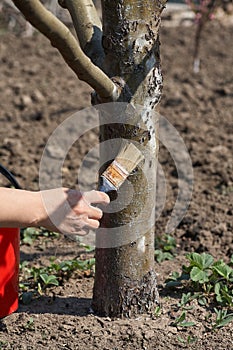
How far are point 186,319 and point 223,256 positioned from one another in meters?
0.67

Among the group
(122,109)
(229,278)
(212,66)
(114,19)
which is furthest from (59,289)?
(212,66)

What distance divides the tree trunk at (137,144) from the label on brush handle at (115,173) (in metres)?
0.10

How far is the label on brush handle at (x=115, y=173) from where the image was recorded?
7.61 ft

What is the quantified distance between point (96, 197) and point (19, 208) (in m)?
0.25

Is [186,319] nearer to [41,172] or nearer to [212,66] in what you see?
[41,172]

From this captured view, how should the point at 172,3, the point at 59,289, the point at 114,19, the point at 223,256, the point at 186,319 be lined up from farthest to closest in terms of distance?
the point at 172,3 < the point at 223,256 < the point at 59,289 < the point at 186,319 < the point at 114,19

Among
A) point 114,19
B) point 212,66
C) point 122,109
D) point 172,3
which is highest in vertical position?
point 172,3

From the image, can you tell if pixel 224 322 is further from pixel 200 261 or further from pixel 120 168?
pixel 120 168

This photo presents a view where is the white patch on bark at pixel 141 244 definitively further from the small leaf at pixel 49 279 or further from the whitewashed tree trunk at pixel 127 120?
the small leaf at pixel 49 279

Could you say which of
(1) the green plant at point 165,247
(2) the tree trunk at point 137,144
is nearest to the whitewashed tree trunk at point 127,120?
(2) the tree trunk at point 137,144

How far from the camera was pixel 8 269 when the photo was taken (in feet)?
8.36

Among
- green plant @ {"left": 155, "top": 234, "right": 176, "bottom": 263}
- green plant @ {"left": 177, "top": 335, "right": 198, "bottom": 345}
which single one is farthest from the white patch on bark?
green plant @ {"left": 155, "top": 234, "right": 176, "bottom": 263}

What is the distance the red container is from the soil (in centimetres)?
8

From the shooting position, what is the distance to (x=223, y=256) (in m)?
3.22
